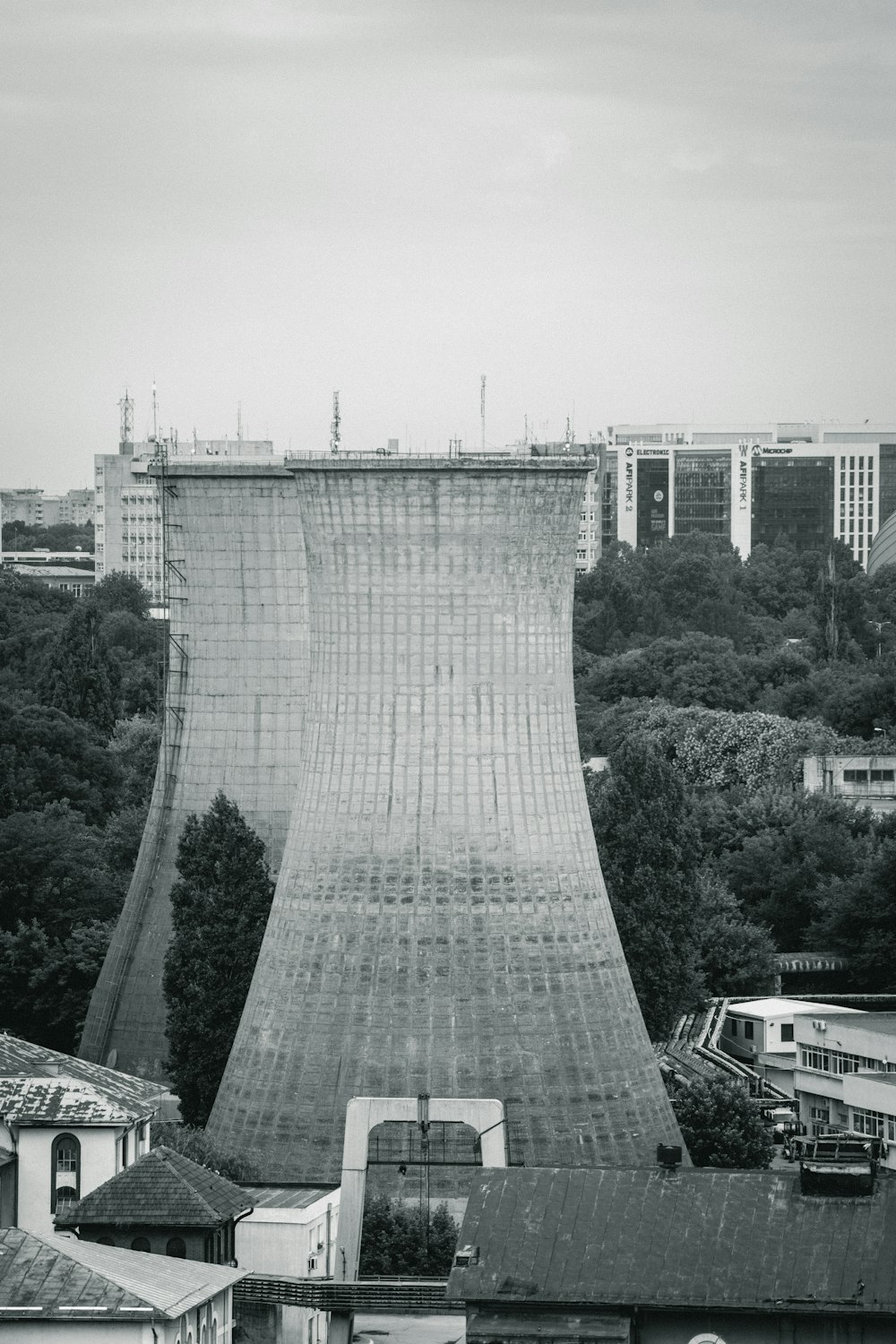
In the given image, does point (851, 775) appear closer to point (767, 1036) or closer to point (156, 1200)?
point (767, 1036)

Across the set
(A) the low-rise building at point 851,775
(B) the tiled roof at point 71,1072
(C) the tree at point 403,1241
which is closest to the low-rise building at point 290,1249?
(C) the tree at point 403,1241

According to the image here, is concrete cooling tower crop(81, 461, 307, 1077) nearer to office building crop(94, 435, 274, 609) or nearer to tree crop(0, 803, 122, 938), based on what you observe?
tree crop(0, 803, 122, 938)

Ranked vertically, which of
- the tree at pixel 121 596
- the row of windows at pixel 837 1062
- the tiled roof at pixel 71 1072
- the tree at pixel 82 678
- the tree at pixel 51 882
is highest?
the tree at pixel 121 596

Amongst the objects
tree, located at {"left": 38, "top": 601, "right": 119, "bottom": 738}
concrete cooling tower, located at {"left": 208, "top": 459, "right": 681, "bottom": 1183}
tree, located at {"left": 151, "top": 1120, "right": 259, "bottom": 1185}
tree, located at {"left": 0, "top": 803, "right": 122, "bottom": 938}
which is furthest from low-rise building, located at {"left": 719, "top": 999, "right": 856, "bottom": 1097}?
tree, located at {"left": 38, "top": 601, "right": 119, "bottom": 738}

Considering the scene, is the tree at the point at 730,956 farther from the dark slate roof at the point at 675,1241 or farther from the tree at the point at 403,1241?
the dark slate roof at the point at 675,1241

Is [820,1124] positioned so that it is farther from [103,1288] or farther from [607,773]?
[103,1288]

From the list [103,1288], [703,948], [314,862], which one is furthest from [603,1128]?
[703,948]

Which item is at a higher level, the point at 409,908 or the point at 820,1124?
the point at 409,908
